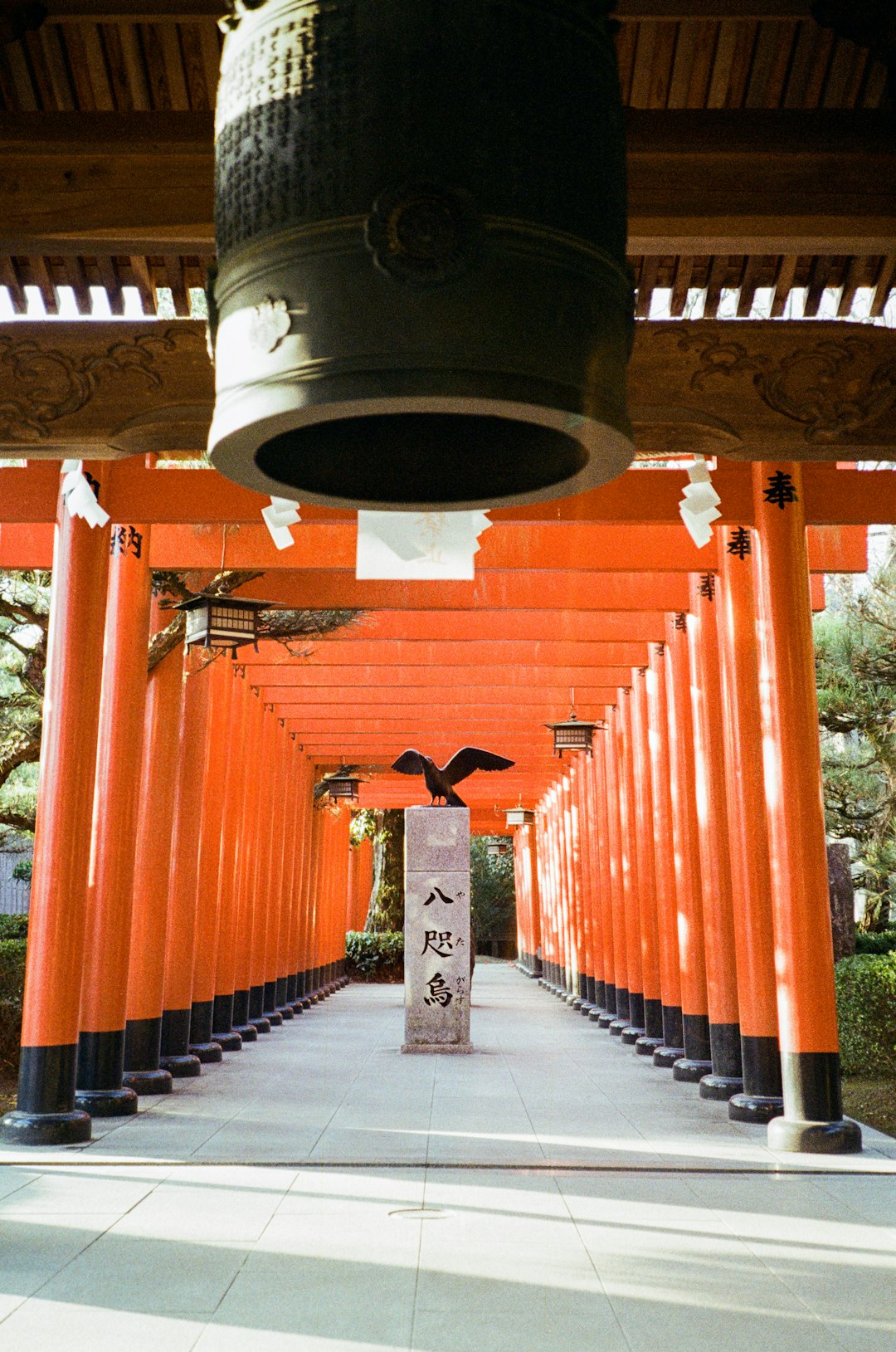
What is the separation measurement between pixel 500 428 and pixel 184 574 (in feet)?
30.8

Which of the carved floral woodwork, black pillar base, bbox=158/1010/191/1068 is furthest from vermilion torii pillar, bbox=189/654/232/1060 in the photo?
the carved floral woodwork

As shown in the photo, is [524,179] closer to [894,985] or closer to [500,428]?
[500,428]

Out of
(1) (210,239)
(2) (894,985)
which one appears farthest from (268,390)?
(2) (894,985)

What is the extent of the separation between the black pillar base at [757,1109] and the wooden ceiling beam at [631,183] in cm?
700

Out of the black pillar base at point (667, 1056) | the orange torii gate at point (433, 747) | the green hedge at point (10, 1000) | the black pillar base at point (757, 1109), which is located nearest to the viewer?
the orange torii gate at point (433, 747)

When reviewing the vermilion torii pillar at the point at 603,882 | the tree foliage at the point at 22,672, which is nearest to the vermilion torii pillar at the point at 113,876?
the tree foliage at the point at 22,672

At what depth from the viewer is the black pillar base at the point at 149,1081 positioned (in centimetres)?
991

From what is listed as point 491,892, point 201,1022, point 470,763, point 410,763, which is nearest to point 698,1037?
point 470,763

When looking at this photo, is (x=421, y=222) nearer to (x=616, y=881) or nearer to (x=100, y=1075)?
(x=100, y=1075)

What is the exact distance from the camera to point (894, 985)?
10797 millimetres

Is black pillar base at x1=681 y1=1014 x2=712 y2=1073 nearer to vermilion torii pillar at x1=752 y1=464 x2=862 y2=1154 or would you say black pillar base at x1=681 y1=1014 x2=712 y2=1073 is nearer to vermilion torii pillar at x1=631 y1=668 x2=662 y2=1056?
vermilion torii pillar at x1=631 y1=668 x2=662 y2=1056

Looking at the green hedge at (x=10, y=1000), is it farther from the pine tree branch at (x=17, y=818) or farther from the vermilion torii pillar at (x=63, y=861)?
the vermilion torii pillar at (x=63, y=861)

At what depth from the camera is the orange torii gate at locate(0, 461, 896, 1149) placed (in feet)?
25.7

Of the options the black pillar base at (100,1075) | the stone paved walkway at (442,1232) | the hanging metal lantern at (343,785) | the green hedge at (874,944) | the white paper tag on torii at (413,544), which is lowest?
the stone paved walkway at (442,1232)
